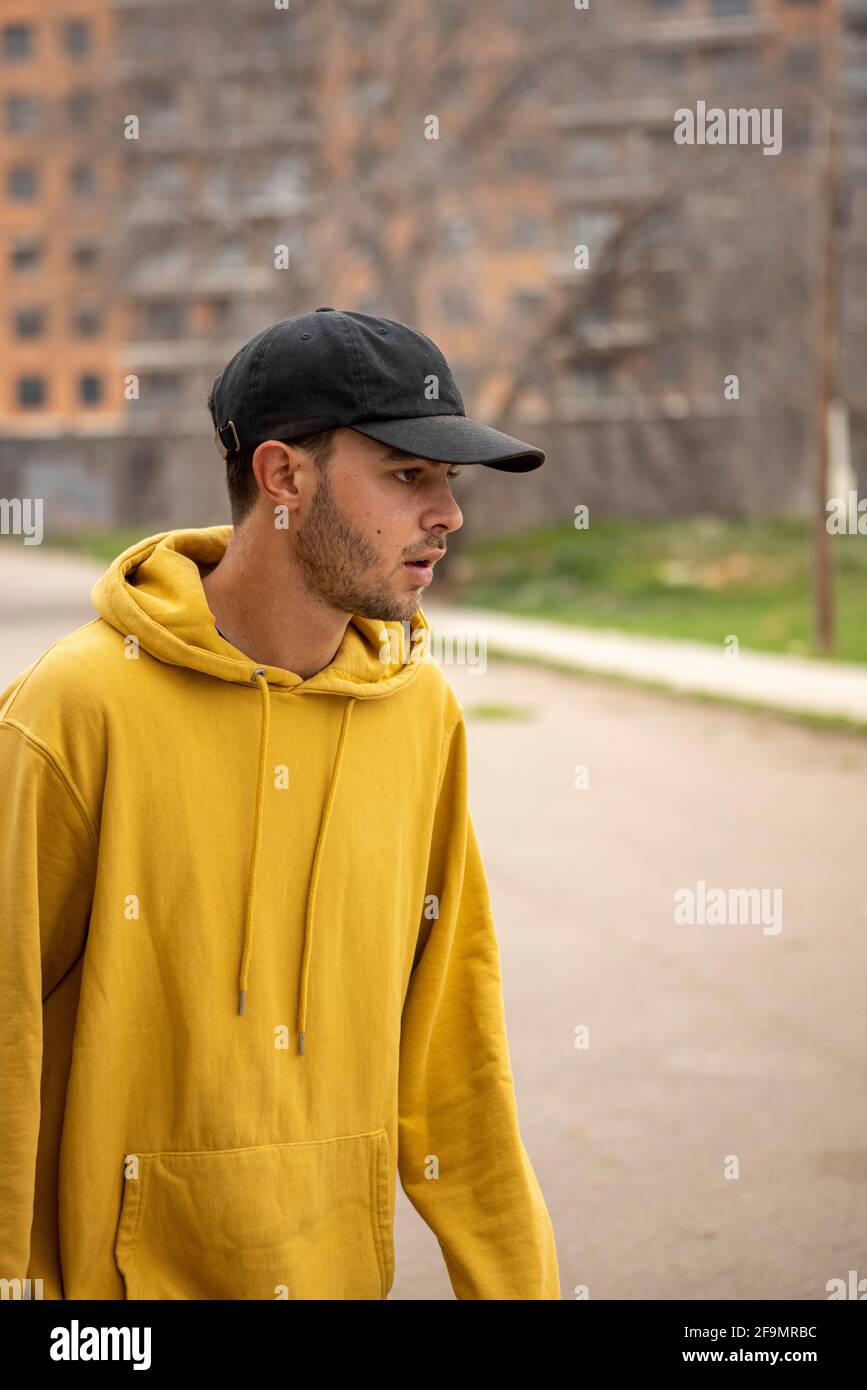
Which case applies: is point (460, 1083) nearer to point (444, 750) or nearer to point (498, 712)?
point (444, 750)

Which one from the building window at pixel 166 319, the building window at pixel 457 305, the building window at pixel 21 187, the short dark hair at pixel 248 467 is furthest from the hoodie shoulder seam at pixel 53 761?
the building window at pixel 21 187

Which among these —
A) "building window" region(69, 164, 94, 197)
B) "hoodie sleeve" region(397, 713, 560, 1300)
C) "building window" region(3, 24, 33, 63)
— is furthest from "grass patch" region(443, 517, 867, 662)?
"building window" region(3, 24, 33, 63)

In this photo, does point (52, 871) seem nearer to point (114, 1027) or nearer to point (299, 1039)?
point (114, 1027)

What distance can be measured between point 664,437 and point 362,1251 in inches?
984

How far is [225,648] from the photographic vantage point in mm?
2090

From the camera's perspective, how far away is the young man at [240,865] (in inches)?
78.6

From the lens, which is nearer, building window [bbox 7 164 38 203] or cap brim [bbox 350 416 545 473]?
cap brim [bbox 350 416 545 473]

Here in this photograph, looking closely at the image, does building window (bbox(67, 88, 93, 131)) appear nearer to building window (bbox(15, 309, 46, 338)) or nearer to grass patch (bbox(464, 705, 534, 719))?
grass patch (bbox(464, 705, 534, 719))

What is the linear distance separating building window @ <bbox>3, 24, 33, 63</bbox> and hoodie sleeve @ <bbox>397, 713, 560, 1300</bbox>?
228 ft

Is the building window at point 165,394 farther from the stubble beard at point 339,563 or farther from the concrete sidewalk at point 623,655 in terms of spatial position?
the stubble beard at point 339,563

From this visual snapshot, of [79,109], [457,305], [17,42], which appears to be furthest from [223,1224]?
[17,42]

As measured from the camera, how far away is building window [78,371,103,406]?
74.6 metres

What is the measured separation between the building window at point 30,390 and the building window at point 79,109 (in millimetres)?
50167

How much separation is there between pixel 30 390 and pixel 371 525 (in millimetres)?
75742
